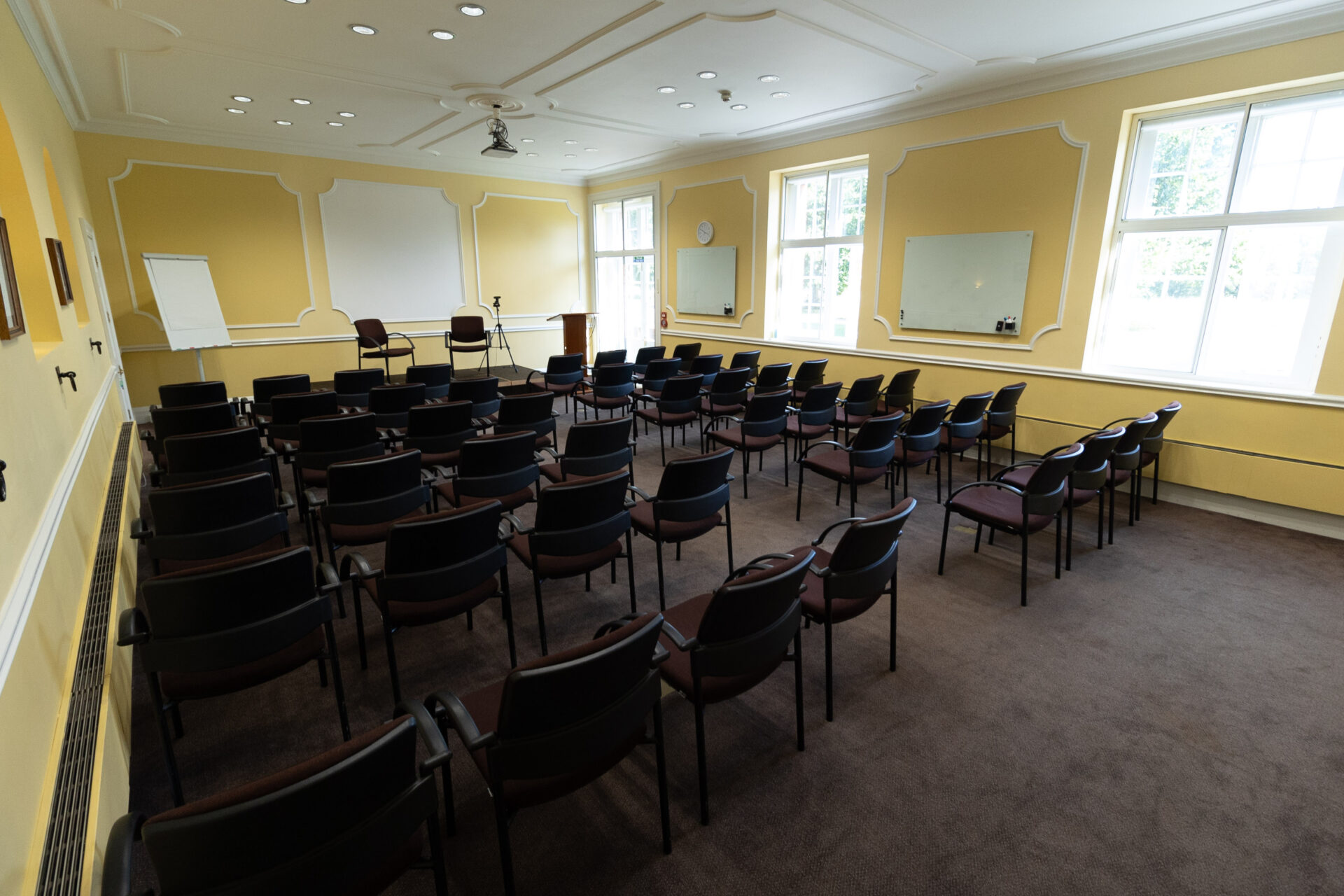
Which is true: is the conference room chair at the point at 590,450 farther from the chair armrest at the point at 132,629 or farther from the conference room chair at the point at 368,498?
the chair armrest at the point at 132,629

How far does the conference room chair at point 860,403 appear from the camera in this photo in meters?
5.35

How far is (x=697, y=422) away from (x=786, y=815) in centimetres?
536

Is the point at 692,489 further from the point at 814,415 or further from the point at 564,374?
the point at 564,374

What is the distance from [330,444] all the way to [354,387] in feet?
6.72

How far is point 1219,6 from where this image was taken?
13.3ft

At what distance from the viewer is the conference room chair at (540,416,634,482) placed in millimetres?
3682

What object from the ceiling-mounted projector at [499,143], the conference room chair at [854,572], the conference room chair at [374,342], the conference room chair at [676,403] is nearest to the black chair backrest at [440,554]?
the conference room chair at [854,572]

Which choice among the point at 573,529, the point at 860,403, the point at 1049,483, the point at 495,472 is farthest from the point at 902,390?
the point at 573,529

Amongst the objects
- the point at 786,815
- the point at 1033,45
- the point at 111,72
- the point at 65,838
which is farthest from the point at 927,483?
the point at 111,72

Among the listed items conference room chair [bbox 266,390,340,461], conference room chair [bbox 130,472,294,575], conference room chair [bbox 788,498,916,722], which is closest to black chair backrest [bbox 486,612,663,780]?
conference room chair [bbox 788,498,916,722]

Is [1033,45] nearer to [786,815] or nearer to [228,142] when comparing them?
[786,815]

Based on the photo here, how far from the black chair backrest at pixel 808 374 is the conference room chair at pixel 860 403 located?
863 mm

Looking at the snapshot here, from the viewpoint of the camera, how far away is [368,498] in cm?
301

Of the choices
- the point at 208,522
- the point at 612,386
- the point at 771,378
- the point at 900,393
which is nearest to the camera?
the point at 208,522
